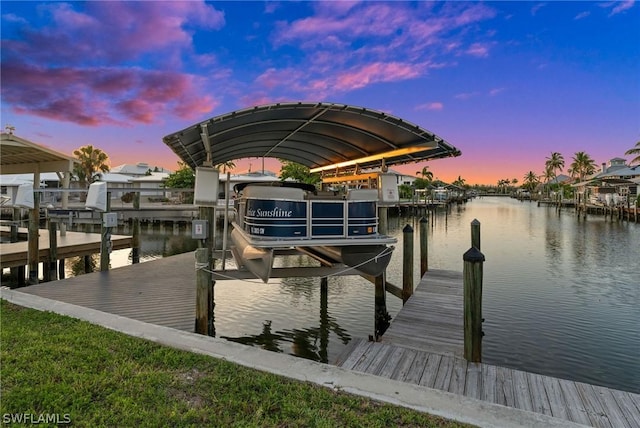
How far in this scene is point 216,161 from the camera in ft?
32.1

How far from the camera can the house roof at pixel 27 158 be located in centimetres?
1352

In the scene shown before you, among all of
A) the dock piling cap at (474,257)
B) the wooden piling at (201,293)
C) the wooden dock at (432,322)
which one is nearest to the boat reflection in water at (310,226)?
the wooden piling at (201,293)

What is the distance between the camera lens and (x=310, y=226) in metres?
6.14

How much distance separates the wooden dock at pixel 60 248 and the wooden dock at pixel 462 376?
11.7 meters

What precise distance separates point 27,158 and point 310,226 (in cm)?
1714

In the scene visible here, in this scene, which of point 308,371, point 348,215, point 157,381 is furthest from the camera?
point 348,215

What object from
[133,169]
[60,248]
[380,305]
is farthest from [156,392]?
[133,169]

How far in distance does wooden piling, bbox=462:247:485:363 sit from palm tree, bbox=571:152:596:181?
4515 inches

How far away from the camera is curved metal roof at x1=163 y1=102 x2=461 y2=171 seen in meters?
6.55

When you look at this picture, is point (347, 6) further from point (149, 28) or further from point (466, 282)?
point (466, 282)

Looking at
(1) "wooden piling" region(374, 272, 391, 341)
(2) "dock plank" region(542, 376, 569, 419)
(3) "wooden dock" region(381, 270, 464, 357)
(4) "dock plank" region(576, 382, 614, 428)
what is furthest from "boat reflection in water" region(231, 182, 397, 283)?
(4) "dock plank" region(576, 382, 614, 428)

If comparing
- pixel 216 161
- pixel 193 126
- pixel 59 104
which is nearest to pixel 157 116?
pixel 59 104

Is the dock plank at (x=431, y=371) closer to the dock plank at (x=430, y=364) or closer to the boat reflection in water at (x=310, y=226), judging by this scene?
the dock plank at (x=430, y=364)

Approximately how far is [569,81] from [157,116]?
24407 millimetres
